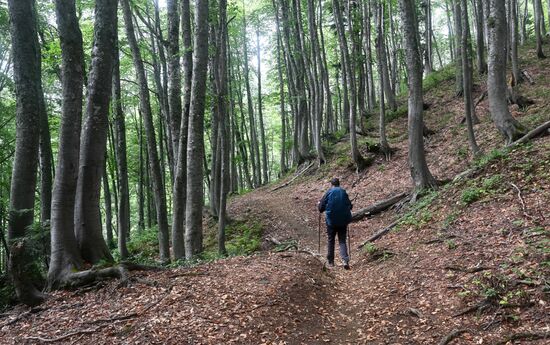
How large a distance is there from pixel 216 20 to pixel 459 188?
8073mm

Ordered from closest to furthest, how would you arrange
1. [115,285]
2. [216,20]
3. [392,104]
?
1. [115,285]
2. [216,20]
3. [392,104]

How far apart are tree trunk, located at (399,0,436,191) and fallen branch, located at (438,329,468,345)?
Answer: 7.10m

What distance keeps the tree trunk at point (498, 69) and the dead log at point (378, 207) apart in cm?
344

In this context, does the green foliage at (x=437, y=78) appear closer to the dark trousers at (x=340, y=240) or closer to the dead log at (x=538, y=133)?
the dead log at (x=538, y=133)

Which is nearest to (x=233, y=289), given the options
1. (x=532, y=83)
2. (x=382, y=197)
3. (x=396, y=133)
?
(x=382, y=197)

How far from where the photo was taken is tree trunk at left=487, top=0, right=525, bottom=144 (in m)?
10.7

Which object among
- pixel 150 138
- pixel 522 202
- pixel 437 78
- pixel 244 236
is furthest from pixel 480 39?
pixel 150 138

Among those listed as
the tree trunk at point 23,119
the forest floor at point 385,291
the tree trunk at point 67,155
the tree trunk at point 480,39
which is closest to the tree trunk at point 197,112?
the forest floor at point 385,291

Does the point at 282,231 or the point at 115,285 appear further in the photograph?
the point at 282,231

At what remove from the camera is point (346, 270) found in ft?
28.5

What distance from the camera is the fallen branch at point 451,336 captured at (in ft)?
14.5

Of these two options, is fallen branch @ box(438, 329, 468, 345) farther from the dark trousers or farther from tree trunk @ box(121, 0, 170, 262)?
tree trunk @ box(121, 0, 170, 262)

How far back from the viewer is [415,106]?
37.0ft

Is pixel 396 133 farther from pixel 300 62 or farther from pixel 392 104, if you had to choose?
pixel 300 62
